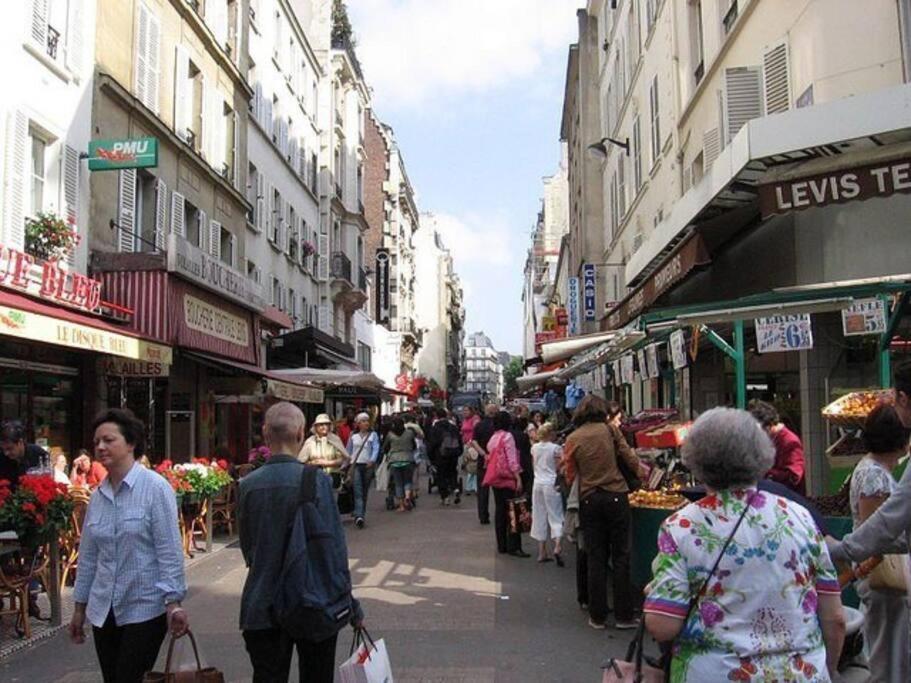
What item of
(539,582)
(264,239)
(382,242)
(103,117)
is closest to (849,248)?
(539,582)

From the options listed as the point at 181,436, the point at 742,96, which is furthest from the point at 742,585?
the point at 181,436

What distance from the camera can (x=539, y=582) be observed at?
29.5 feet

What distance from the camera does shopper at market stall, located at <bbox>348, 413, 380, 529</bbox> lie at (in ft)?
44.9

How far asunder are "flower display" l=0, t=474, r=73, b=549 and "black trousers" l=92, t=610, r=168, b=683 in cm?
321

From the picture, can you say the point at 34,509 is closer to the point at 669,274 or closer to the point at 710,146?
the point at 669,274

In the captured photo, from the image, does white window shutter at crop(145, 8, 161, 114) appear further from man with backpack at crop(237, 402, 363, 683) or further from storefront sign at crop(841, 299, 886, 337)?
man with backpack at crop(237, 402, 363, 683)

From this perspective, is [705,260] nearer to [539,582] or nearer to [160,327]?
[539,582]

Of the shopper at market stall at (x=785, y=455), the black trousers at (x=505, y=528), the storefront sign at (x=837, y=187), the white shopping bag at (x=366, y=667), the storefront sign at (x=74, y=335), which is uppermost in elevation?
the storefront sign at (x=837, y=187)

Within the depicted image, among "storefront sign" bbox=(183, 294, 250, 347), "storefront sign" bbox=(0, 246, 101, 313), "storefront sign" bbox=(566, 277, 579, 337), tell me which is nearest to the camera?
"storefront sign" bbox=(0, 246, 101, 313)

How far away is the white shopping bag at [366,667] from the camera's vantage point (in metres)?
3.65

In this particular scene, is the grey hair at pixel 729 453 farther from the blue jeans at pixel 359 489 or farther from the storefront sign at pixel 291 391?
the storefront sign at pixel 291 391

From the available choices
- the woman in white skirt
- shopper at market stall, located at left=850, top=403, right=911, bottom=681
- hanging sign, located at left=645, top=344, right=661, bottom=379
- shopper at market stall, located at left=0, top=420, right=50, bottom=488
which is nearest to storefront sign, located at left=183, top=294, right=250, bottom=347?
shopper at market stall, located at left=0, top=420, right=50, bottom=488

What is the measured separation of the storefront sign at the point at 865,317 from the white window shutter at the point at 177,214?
43.9ft

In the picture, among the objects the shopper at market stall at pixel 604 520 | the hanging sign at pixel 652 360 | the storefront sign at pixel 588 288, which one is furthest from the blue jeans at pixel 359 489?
the storefront sign at pixel 588 288
